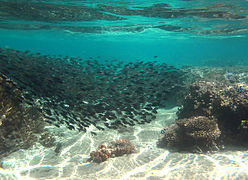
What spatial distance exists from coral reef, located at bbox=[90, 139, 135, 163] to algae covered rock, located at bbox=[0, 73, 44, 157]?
339cm

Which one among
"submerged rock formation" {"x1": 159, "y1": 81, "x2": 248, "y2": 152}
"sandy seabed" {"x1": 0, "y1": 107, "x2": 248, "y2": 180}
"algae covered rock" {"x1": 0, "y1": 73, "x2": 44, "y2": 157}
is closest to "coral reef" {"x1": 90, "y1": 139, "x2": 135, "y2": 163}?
"sandy seabed" {"x1": 0, "y1": 107, "x2": 248, "y2": 180}

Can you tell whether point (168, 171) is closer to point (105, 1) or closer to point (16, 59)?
point (16, 59)

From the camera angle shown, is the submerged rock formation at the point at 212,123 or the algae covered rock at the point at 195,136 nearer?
the algae covered rock at the point at 195,136

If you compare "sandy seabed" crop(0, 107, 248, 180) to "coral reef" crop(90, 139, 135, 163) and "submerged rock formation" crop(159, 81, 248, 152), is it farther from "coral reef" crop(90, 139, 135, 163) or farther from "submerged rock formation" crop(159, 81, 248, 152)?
"submerged rock formation" crop(159, 81, 248, 152)

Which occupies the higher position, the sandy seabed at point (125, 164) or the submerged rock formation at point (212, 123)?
the submerged rock formation at point (212, 123)

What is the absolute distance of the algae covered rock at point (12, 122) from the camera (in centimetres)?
707

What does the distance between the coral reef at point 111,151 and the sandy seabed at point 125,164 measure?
0.81ft

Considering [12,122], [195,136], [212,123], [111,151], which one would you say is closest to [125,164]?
[111,151]

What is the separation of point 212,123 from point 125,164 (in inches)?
166

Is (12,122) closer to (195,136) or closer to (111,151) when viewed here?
(111,151)

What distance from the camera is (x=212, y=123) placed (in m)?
7.18

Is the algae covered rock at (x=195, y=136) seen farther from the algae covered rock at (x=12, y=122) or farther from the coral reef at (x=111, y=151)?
the algae covered rock at (x=12, y=122)

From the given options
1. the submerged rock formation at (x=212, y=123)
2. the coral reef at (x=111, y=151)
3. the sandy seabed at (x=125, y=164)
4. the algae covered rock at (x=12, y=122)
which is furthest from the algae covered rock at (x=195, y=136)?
the algae covered rock at (x=12, y=122)

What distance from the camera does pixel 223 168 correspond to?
17.1 feet
